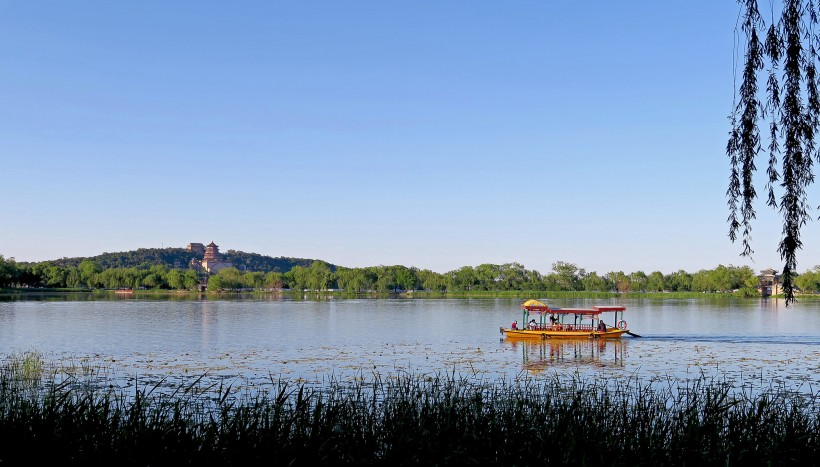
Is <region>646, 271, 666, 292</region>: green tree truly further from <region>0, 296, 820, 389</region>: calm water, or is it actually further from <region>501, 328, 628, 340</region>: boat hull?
<region>501, 328, 628, 340</region>: boat hull

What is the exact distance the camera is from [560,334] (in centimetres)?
3819

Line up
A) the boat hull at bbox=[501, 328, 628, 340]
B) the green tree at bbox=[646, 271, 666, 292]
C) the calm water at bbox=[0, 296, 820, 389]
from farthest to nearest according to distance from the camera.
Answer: the green tree at bbox=[646, 271, 666, 292] < the boat hull at bbox=[501, 328, 628, 340] < the calm water at bbox=[0, 296, 820, 389]

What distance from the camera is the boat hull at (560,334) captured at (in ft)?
125

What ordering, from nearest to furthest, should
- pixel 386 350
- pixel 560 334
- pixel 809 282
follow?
pixel 386 350, pixel 560 334, pixel 809 282

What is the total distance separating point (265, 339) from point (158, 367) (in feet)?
41.2

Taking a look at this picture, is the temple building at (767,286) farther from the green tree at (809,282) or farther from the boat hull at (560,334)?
the boat hull at (560,334)

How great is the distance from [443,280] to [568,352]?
120 metres

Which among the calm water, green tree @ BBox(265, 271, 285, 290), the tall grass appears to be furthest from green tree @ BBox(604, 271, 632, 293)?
the tall grass

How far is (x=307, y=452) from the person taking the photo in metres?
7.95

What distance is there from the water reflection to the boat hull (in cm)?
32

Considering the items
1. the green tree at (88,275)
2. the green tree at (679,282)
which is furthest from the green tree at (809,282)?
the green tree at (88,275)

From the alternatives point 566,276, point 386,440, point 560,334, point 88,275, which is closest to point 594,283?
point 566,276

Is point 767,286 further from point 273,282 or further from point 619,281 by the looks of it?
point 273,282

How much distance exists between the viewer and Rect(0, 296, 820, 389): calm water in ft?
76.8
